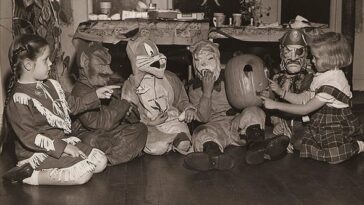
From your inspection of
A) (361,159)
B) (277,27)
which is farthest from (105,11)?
(361,159)

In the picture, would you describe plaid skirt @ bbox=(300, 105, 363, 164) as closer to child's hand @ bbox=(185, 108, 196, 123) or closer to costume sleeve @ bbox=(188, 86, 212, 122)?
costume sleeve @ bbox=(188, 86, 212, 122)

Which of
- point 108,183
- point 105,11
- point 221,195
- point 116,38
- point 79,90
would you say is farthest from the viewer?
point 105,11

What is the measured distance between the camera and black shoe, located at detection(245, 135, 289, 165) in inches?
151

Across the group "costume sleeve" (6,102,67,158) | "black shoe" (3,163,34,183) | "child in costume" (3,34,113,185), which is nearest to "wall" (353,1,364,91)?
"child in costume" (3,34,113,185)

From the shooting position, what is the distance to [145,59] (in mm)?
4141

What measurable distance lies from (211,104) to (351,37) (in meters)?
2.75

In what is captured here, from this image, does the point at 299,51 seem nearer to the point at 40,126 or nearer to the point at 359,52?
the point at 40,126

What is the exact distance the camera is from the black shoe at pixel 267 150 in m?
3.84

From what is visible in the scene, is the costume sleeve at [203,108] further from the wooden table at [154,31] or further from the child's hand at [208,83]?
the wooden table at [154,31]

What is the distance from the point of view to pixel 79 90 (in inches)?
155

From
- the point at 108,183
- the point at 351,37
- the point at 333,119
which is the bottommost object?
the point at 108,183

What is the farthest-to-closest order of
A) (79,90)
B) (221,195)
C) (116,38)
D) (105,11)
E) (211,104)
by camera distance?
(105,11) → (116,38) → (211,104) → (79,90) → (221,195)

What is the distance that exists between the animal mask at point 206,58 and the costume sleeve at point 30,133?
1267mm

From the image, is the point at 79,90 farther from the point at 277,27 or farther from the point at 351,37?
the point at 351,37
